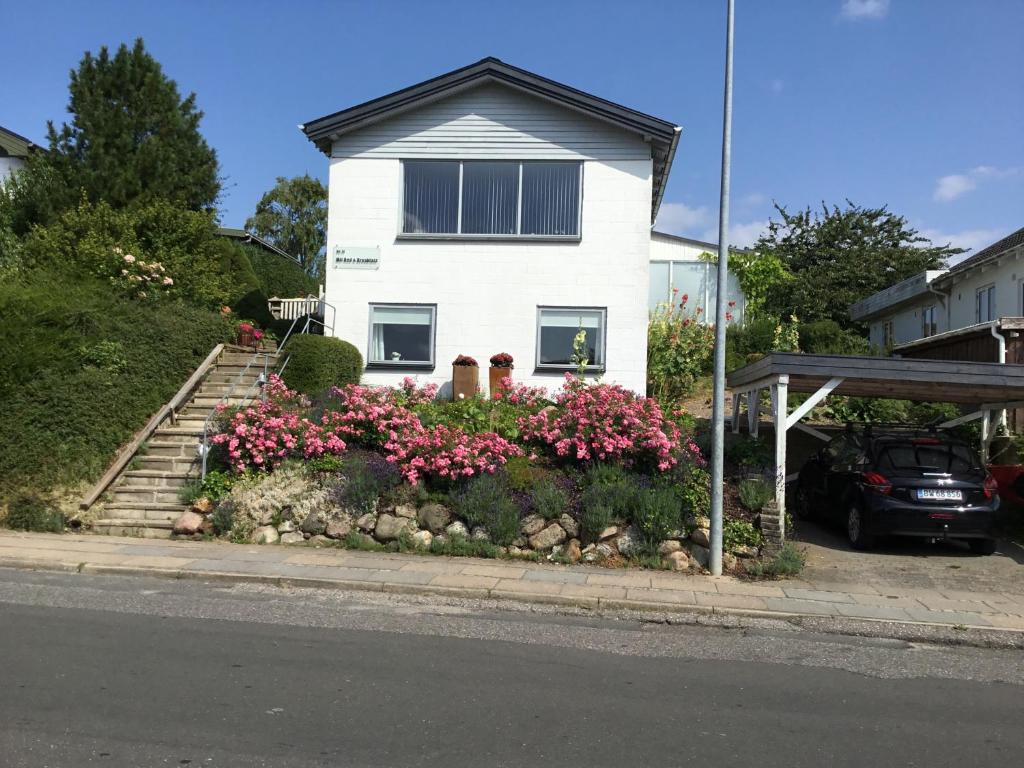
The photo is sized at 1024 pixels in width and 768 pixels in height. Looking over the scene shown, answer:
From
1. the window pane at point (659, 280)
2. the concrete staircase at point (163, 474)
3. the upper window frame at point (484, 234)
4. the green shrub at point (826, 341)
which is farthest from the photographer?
the window pane at point (659, 280)

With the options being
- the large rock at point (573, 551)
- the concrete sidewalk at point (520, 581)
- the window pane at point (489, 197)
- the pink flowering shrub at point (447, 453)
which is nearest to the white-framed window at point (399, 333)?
the window pane at point (489, 197)

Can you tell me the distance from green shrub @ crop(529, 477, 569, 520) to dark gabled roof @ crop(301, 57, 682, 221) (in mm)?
8187

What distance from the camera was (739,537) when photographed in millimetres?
10672

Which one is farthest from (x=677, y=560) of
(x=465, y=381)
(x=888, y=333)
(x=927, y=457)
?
(x=888, y=333)

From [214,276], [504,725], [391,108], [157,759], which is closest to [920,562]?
[504,725]

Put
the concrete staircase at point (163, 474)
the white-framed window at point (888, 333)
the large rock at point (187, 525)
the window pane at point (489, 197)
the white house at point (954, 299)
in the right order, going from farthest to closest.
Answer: the white-framed window at point (888, 333)
the white house at point (954, 299)
the window pane at point (489, 197)
the concrete staircase at point (163, 474)
the large rock at point (187, 525)

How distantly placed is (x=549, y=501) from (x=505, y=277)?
6.66 meters

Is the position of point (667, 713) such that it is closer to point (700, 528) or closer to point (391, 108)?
point (700, 528)

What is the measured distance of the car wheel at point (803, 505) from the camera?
45.5 ft

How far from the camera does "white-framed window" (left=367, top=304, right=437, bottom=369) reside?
1677 centimetres

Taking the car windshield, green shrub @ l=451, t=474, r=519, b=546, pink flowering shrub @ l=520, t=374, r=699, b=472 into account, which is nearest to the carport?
the car windshield

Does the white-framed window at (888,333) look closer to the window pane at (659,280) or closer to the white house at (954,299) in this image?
the white house at (954,299)

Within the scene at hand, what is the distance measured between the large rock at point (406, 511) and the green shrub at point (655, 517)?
9.82ft

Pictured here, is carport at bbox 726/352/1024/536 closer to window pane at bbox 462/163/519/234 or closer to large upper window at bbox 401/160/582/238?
large upper window at bbox 401/160/582/238
